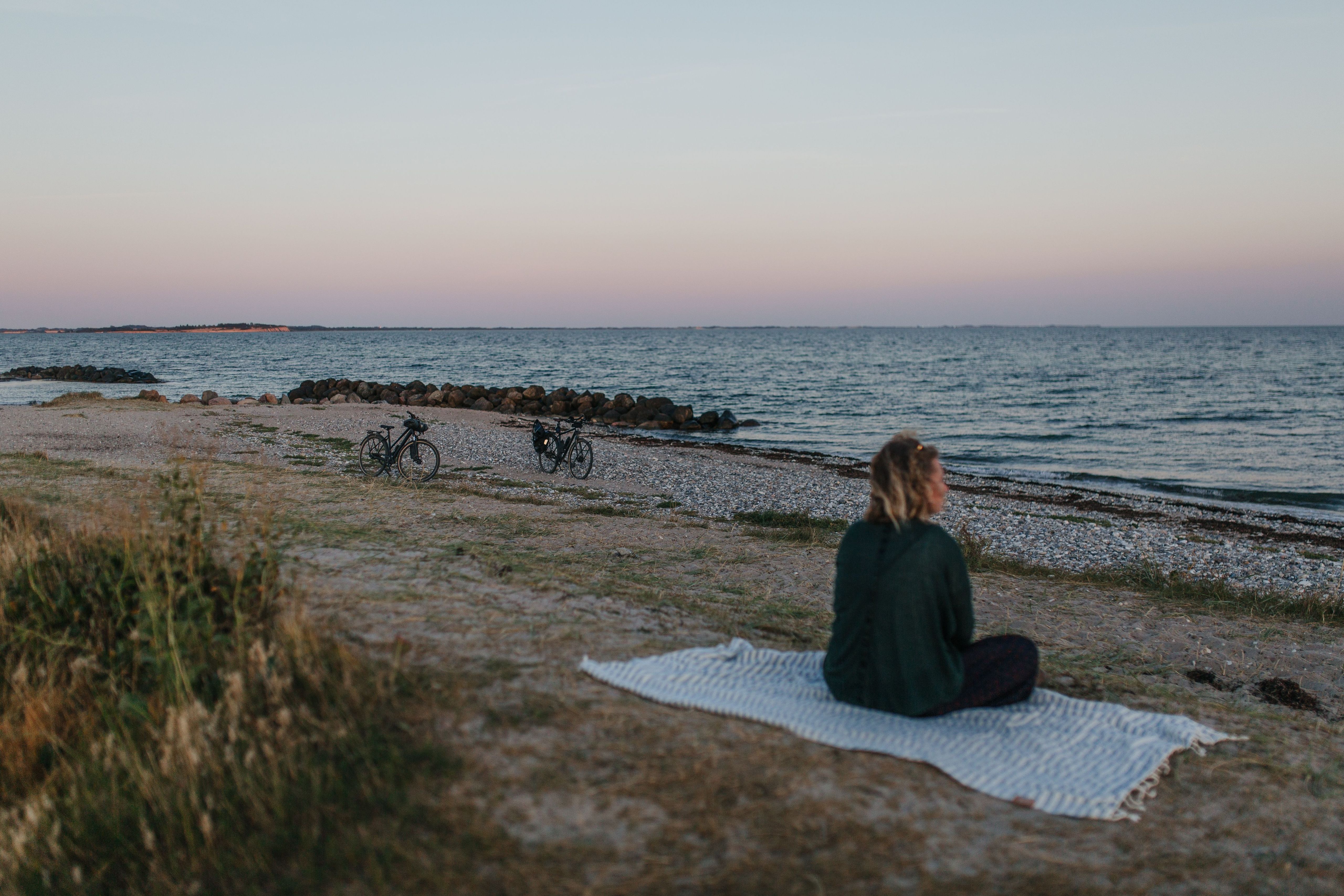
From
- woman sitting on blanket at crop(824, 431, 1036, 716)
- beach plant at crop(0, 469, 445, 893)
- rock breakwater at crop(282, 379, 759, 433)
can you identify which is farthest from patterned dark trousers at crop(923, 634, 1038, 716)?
rock breakwater at crop(282, 379, 759, 433)

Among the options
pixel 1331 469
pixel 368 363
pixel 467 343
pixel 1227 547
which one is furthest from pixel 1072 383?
pixel 467 343

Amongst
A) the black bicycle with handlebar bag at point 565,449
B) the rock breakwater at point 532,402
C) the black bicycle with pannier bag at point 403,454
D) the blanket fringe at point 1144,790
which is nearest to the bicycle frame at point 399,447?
the black bicycle with pannier bag at point 403,454

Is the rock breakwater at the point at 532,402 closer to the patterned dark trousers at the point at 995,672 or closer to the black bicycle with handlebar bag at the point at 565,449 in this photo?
the black bicycle with handlebar bag at the point at 565,449

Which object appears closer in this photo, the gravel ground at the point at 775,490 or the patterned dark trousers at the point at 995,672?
the patterned dark trousers at the point at 995,672

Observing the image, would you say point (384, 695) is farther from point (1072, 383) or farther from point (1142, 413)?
point (1072, 383)

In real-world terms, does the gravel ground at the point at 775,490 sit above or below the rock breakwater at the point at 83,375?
below

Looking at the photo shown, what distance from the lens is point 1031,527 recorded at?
15328 millimetres

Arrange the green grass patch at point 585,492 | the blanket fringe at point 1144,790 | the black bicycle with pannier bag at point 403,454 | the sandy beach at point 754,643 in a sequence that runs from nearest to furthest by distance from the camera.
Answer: the sandy beach at point 754,643 → the blanket fringe at point 1144,790 → the green grass patch at point 585,492 → the black bicycle with pannier bag at point 403,454

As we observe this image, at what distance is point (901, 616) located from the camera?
14.1 ft

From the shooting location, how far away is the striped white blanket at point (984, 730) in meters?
3.92

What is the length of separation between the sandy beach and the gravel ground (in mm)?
177

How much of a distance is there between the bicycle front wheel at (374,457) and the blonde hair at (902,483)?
13.6m

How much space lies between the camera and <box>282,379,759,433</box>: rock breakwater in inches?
1473

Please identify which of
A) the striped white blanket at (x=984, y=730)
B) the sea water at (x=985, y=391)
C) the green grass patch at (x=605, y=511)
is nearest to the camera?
the striped white blanket at (x=984, y=730)
